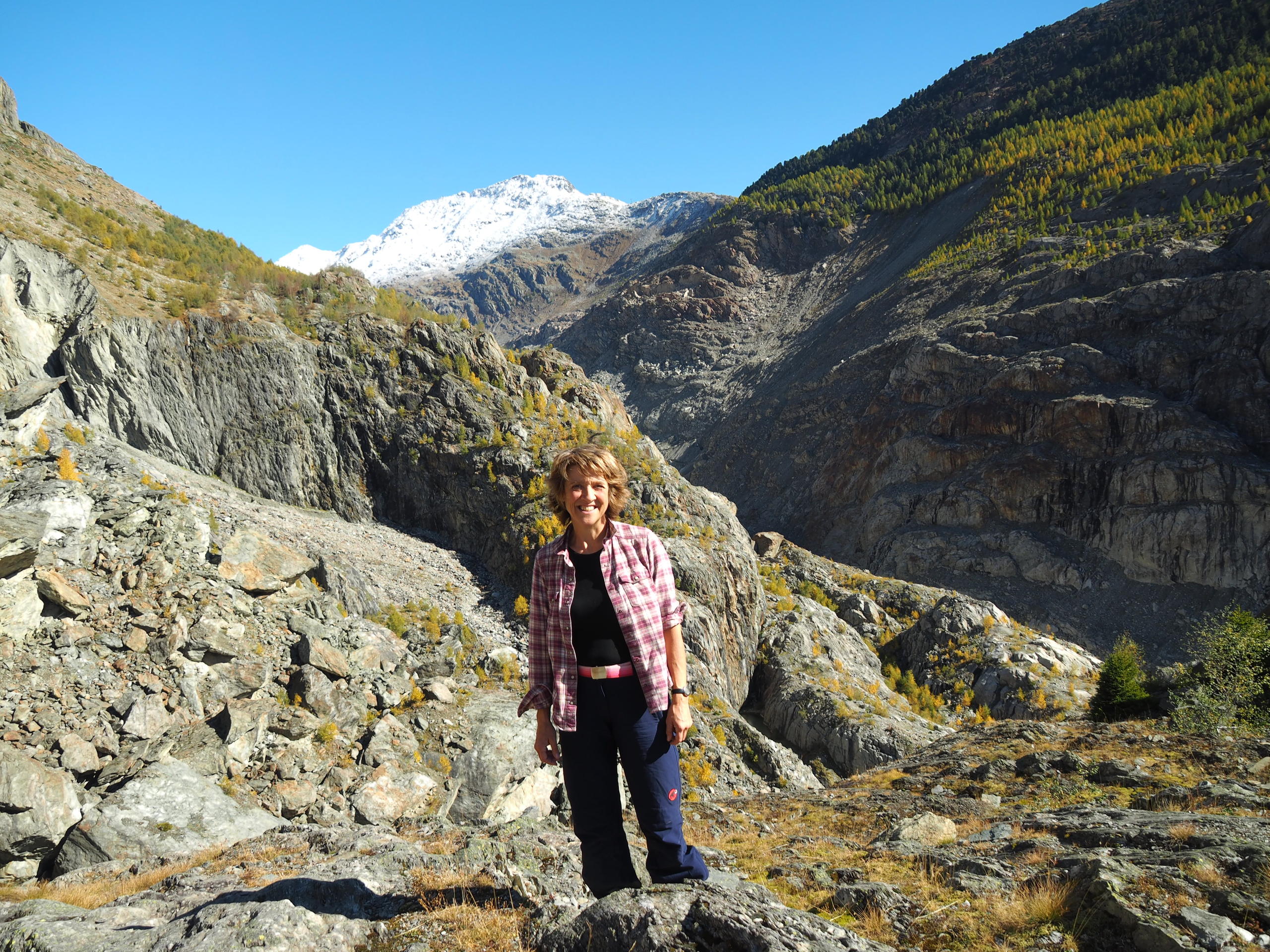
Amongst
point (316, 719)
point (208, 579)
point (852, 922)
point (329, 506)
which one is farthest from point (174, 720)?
point (329, 506)

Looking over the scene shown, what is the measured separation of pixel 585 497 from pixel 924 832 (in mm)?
6614

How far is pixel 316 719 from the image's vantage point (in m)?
11.0

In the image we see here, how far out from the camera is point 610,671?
3.47 meters

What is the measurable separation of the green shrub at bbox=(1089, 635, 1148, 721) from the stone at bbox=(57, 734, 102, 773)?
2007cm

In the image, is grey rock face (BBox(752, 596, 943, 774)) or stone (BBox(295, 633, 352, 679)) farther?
grey rock face (BBox(752, 596, 943, 774))

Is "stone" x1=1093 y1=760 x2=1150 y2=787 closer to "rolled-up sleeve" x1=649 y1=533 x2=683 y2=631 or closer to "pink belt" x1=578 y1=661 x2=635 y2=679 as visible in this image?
"rolled-up sleeve" x1=649 y1=533 x2=683 y2=631

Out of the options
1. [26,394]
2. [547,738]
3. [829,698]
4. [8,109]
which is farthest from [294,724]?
[8,109]

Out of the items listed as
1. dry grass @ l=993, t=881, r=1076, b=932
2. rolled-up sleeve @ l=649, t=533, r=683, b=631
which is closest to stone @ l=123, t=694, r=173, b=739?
rolled-up sleeve @ l=649, t=533, r=683, b=631

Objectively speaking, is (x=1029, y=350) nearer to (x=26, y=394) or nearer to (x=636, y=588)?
(x=636, y=588)

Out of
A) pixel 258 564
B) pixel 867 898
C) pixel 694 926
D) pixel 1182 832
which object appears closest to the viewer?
pixel 694 926

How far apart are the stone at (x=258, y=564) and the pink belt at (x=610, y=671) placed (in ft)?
39.1

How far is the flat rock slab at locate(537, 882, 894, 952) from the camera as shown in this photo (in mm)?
3037

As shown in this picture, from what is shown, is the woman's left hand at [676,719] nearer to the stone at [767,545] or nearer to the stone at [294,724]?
the stone at [294,724]

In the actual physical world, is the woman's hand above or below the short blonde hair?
below
